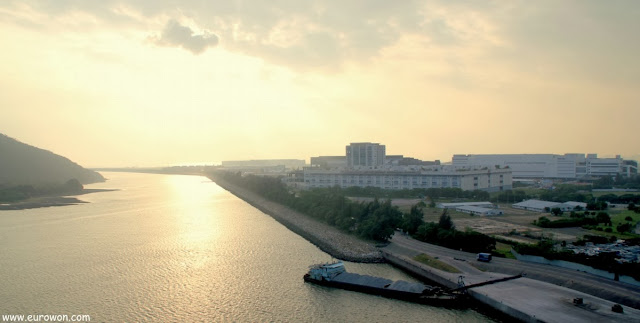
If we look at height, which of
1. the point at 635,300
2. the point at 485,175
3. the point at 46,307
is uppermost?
the point at 485,175

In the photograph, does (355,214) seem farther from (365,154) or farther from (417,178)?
(365,154)

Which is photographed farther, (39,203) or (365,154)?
(365,154)

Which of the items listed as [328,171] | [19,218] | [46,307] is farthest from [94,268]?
[328,171]

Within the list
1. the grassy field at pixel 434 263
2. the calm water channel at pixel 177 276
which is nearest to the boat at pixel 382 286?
the calm water channel at pixel 177 276

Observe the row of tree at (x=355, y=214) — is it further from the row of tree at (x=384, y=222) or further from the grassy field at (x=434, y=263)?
the grassy field at (x=434, y=263)

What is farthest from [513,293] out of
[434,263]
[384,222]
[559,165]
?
[559,165]

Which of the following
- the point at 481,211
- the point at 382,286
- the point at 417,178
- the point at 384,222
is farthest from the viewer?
the point at 417,178

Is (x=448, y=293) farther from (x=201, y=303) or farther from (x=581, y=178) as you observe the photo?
(x=581, y=178)
